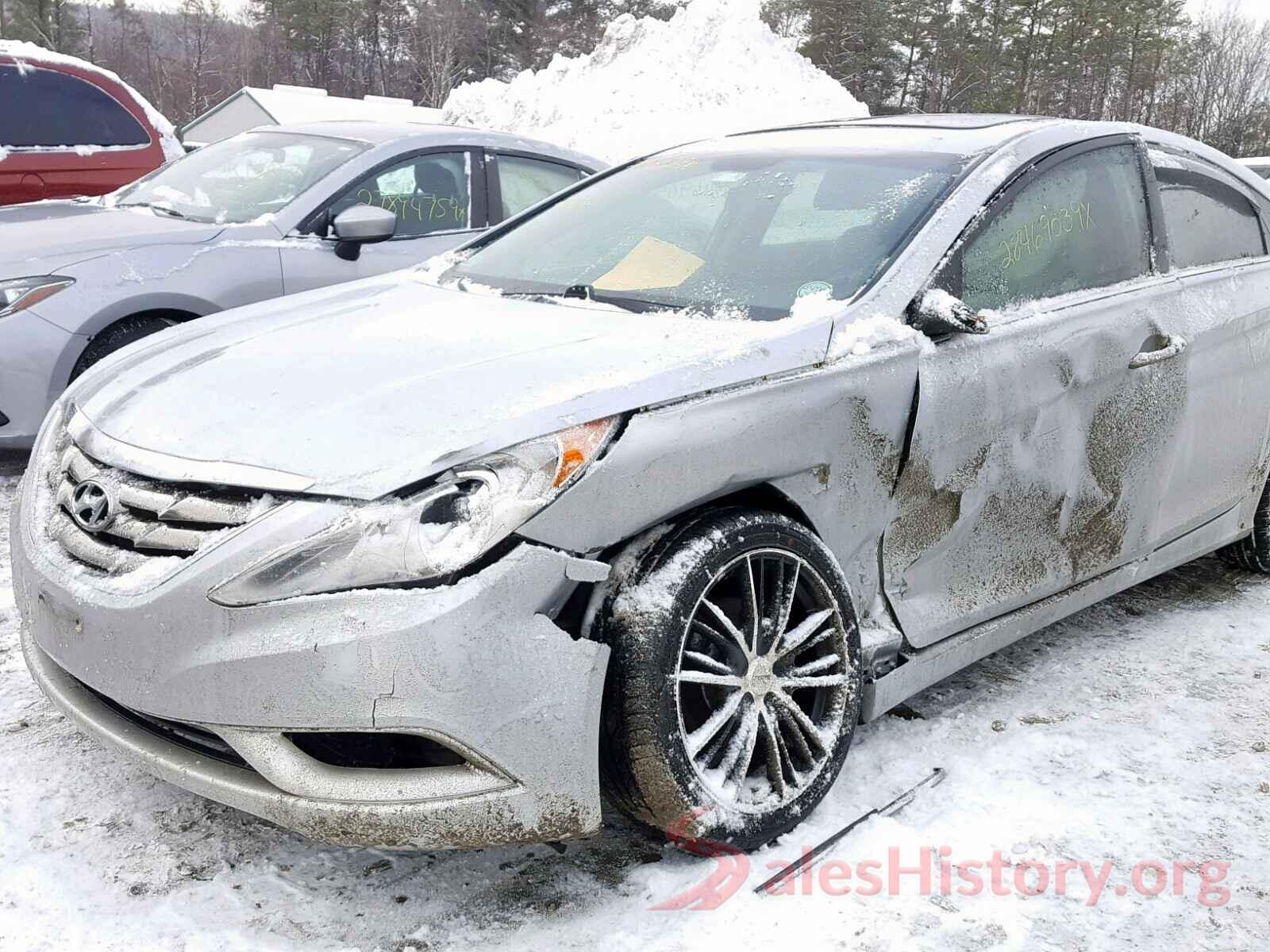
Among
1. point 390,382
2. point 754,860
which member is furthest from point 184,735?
point 754,860

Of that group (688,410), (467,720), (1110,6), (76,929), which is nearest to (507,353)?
(688,410)

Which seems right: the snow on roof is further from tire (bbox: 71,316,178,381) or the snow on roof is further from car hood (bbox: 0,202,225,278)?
tire (bbox: 71,316,178,381)

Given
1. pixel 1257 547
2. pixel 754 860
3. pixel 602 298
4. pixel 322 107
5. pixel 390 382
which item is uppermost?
pixel 322 107

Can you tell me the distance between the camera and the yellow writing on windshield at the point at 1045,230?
313 cm

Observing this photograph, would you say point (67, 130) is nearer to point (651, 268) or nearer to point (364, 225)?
point (364, 225)

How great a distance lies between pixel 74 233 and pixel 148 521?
11.4 feet

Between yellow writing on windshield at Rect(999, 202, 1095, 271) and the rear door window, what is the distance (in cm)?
650

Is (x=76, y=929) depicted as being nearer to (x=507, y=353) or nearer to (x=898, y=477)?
(x=507, y=353)

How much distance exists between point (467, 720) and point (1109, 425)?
2039 mm

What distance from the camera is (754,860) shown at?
2.49m

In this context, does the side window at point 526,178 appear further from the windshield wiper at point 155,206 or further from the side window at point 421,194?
the windshield wiper at point 155,206

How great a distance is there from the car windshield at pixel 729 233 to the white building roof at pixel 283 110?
27.9 m

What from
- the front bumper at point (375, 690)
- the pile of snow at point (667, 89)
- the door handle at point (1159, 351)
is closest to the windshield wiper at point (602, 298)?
the front bumper at point (375, 690)

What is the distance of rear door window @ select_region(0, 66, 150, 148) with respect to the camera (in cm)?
751
